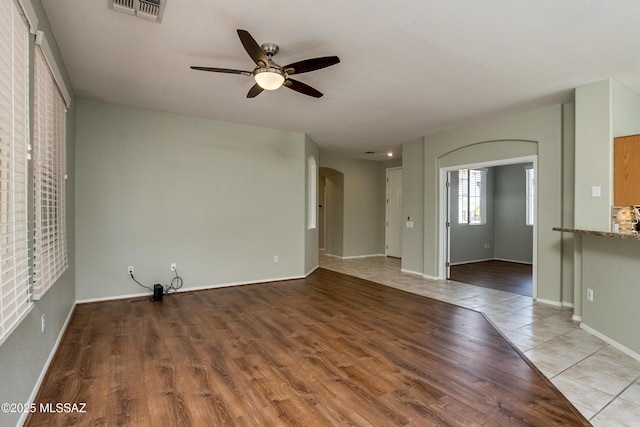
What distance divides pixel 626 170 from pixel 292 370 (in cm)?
390

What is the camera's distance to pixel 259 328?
344cm

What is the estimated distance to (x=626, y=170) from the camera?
331 cm

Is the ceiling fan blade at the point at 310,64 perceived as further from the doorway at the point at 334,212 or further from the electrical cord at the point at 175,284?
the doorway at the point at 334,212

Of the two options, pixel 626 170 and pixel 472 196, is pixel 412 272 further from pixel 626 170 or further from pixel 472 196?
pixel 626 170

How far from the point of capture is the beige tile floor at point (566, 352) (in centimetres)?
213

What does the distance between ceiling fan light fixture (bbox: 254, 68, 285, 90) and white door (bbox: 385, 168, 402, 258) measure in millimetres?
6300

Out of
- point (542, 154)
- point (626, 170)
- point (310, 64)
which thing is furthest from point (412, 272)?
point (310, 64)

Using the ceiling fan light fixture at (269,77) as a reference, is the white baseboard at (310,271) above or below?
below

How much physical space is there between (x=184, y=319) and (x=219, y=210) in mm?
1982

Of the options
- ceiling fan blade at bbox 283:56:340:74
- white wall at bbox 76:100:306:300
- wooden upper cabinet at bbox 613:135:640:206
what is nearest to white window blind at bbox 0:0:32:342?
ceiling fan blade at bbox 283:56:340:74

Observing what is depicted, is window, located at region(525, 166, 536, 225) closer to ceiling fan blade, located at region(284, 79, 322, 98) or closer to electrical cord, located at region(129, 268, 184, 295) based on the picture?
ceiling fan blade, located at region(284, 79, 322, 98)

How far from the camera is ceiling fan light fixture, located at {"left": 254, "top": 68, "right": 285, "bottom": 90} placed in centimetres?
263

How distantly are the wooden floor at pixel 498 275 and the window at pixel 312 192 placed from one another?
2992mm

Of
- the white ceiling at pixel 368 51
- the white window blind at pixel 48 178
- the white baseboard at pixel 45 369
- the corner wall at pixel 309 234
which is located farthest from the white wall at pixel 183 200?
the white baseboard at pixel 45 369
